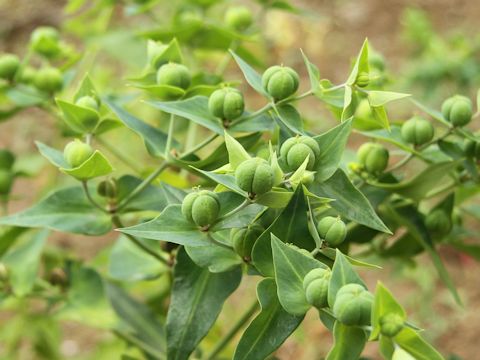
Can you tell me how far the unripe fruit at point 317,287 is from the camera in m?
0.73

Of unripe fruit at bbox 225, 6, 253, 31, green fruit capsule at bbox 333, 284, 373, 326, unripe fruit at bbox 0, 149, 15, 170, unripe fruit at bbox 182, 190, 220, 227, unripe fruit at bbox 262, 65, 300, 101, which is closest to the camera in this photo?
green fruit capsule at bbox 333, 284, 373, 326

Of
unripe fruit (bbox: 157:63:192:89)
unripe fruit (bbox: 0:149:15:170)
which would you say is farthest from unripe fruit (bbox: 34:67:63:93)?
unripe fruit (bbox: 157:63:192:89)

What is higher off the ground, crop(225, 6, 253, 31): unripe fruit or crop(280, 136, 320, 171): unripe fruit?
crop(280, 136, 320, 171): unripe fruit

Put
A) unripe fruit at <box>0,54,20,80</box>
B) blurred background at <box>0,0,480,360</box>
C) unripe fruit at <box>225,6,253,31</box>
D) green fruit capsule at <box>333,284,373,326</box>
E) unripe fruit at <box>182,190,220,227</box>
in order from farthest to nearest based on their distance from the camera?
blurred background at <box>0,0,480,360</box> < unripe fruit at <box>225,6,253,31</box> < unripe fruit at <box>0,54,20,80</box> < unripe fruit at <box>182,190,220,227</box> < green fruit capsule at <box>333,284,373,326</box>

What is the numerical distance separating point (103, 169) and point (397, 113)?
7.82 ft

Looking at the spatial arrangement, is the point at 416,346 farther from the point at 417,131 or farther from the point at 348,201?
the point at 417,131

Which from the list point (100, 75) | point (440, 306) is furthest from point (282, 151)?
point (440, 306)

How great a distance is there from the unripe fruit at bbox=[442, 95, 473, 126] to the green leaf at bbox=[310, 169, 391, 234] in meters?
0.20

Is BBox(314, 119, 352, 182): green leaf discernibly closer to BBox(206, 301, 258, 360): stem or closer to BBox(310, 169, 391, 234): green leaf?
BBox(310, 169, 391, 234): green leaf

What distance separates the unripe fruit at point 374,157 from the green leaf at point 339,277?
31 centimetres

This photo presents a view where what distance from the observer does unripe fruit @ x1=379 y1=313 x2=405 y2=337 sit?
27.2 inches

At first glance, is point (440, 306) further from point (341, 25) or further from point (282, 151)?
point (282, 151)

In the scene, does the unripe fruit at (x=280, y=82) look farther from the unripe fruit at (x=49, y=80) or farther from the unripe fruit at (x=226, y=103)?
the unripe fruit at (x=49, y=80)

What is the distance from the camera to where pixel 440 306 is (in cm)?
268
